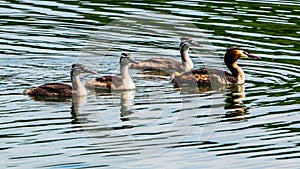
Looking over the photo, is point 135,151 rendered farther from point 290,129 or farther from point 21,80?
point 21,80

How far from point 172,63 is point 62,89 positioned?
3413 mm

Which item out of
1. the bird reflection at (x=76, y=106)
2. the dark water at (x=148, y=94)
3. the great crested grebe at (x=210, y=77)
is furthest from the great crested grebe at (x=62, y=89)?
the great crested grebe at (x=210, y=77)

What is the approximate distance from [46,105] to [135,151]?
10.8 feet

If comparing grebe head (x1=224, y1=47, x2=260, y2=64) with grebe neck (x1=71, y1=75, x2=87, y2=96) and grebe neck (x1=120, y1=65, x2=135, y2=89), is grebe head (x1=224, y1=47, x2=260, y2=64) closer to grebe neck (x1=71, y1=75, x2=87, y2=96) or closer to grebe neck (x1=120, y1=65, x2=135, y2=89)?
grebe neck (x1=120, y1=65, x2=135, y2=89)

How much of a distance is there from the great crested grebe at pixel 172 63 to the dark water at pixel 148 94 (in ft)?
0.75

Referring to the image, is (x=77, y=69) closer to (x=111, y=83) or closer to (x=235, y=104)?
(x=111, y=83)

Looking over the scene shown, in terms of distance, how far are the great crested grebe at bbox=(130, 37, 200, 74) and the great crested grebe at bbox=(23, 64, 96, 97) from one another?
2.30 metres

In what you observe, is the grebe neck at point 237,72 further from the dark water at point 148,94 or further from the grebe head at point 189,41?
the grebe head at point 189,41

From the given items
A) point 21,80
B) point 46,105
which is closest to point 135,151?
point 46,105

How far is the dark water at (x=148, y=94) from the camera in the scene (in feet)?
41.2

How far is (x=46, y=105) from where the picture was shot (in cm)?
1559

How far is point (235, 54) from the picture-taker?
18.6m

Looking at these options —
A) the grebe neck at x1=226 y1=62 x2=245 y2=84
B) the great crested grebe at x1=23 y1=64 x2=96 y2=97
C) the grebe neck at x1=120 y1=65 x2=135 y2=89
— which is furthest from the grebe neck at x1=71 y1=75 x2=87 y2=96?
the grebe neck at x1=226 y1=62 x2=245 y2=84

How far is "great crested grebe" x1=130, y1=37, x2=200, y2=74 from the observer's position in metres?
18.9
